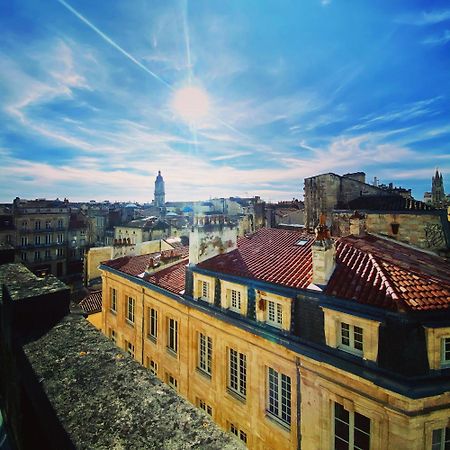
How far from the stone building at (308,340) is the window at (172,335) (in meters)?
Result: 0.05

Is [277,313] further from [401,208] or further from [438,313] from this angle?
[401,208]

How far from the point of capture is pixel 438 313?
6.96 metres

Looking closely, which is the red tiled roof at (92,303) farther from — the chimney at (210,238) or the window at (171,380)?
the chimney at (210,238)

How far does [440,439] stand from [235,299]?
6.91 metres

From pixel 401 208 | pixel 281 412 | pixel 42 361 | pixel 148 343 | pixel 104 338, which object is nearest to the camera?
pixel 42 361

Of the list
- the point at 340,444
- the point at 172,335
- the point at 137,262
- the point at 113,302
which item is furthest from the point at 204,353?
the point at 113,302

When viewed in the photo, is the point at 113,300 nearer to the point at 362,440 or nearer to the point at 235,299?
the point at 235,299

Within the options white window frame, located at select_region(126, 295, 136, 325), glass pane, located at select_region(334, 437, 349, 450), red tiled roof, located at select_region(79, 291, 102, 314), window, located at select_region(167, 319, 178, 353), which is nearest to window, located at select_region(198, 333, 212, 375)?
window, located at select_region(167, 319, 178, 353)

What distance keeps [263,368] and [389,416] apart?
12.9 feet

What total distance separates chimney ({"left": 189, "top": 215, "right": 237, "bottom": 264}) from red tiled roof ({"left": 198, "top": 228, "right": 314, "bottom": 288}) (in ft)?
1.46

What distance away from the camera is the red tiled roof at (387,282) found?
7289 mm

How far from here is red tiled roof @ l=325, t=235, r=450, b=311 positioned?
729 centimetres

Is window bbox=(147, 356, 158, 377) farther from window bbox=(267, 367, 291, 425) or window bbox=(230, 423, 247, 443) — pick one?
window bbox=(267, 367, 291, 425)

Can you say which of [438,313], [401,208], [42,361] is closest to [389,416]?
[438,313]
